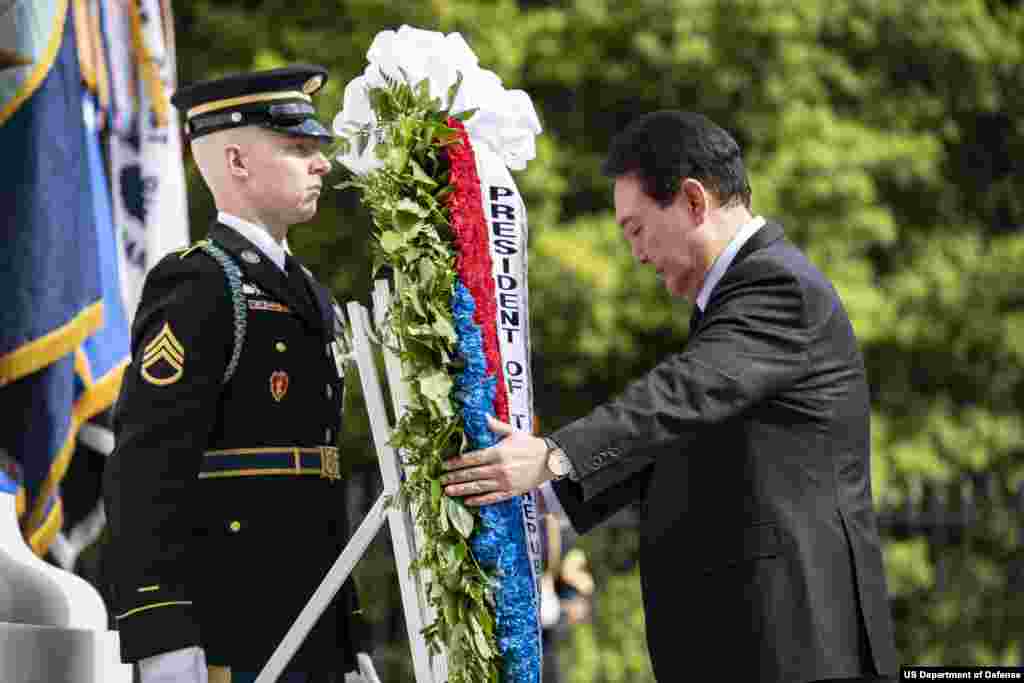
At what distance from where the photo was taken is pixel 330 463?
400 cm

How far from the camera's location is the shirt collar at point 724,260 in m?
3.88

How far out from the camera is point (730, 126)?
13844 millimetres

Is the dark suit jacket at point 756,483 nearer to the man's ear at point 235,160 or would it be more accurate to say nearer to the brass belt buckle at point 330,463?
the brass belt buckle at point 330,463

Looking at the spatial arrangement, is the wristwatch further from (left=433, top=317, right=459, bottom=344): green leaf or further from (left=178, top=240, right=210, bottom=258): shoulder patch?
(left=178, top=240, right=210, bottom=258): shoulder patch

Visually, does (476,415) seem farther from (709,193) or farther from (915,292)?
(915,292)

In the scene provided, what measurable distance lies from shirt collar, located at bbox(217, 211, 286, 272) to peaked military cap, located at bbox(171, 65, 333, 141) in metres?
0.24

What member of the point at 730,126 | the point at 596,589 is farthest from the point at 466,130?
the point at 730,126

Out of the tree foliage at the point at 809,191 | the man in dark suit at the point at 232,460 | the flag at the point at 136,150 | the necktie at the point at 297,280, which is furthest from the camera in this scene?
the tree foliage at the point at 809,191

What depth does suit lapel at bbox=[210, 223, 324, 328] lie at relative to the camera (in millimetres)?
3984

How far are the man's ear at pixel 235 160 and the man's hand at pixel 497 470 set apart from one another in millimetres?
1025

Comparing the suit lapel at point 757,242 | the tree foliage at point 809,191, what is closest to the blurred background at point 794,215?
the tree foliage at point 809,191

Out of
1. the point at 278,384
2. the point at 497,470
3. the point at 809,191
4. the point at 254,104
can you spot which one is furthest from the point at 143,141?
the point at 809,191

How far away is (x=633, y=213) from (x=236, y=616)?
1237 millimetres

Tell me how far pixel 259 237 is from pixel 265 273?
0.47ft
